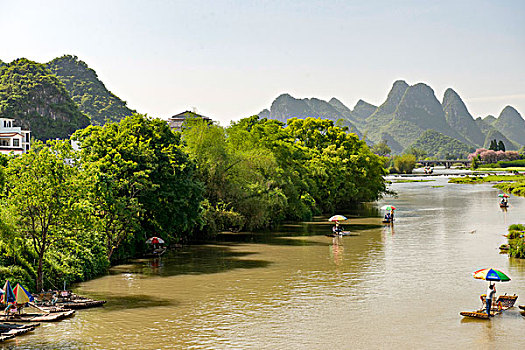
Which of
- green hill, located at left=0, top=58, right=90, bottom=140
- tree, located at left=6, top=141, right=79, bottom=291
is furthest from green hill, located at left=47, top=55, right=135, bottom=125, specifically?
tree, located at left=6, top=141, right=79, bottom=291

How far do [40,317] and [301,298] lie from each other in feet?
39.6

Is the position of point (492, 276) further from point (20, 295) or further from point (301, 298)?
point (20, 295)

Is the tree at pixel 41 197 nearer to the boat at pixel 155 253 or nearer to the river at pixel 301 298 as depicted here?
the river at pixel 301 298

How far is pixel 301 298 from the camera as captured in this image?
1142 inches

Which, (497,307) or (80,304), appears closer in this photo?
(497,307)

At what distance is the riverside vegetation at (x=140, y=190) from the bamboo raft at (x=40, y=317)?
122 inches

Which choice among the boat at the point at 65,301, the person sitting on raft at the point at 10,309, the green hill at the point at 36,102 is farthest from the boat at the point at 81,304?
the green hill at the point at 36,102

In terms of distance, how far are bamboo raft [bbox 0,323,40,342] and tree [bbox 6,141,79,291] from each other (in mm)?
5004

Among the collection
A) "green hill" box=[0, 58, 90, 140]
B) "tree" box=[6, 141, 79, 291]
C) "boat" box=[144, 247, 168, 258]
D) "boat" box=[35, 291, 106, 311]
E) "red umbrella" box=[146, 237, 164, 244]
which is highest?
"green hill" box=[0, 58, 90, 140]

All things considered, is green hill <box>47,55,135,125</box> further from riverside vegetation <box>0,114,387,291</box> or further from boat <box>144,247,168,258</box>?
boat <box>144,247,168,258</box>

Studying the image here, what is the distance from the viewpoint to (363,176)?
80.8 meters

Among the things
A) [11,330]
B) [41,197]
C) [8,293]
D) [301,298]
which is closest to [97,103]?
[41,197]

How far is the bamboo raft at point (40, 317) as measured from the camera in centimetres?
2339

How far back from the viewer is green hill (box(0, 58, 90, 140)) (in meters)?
Result: 134
